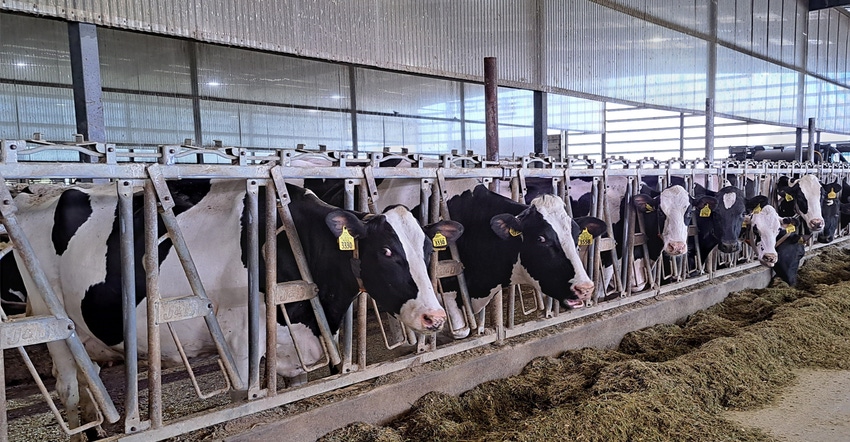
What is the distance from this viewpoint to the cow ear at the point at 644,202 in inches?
274

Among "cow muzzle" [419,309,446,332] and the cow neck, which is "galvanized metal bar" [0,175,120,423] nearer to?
the cow neck

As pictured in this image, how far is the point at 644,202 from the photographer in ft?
22.8

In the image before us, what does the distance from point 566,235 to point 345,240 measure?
1.95 metres

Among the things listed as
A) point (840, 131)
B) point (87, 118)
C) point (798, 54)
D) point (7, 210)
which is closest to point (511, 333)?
point (7, 210)

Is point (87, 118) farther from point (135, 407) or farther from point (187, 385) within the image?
point (135, 407)

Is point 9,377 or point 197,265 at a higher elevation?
point 197,265

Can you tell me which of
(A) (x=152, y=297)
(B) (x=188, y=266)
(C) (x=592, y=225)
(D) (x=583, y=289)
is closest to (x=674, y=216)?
(C) (x=592, y=225)

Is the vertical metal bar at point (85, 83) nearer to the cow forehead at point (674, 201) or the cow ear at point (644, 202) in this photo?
the cow ear at point (644, 202)

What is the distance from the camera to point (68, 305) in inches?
150

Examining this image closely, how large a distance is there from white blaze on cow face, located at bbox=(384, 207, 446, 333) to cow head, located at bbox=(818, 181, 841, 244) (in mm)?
9395

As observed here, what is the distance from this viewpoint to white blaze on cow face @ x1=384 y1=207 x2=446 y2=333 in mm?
3508

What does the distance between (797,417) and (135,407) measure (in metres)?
4.55

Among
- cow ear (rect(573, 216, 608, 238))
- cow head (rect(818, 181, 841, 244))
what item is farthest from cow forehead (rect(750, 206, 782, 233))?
cow ear (rect(573, 216, 608, 238))

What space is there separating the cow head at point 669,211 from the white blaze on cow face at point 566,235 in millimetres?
2459
